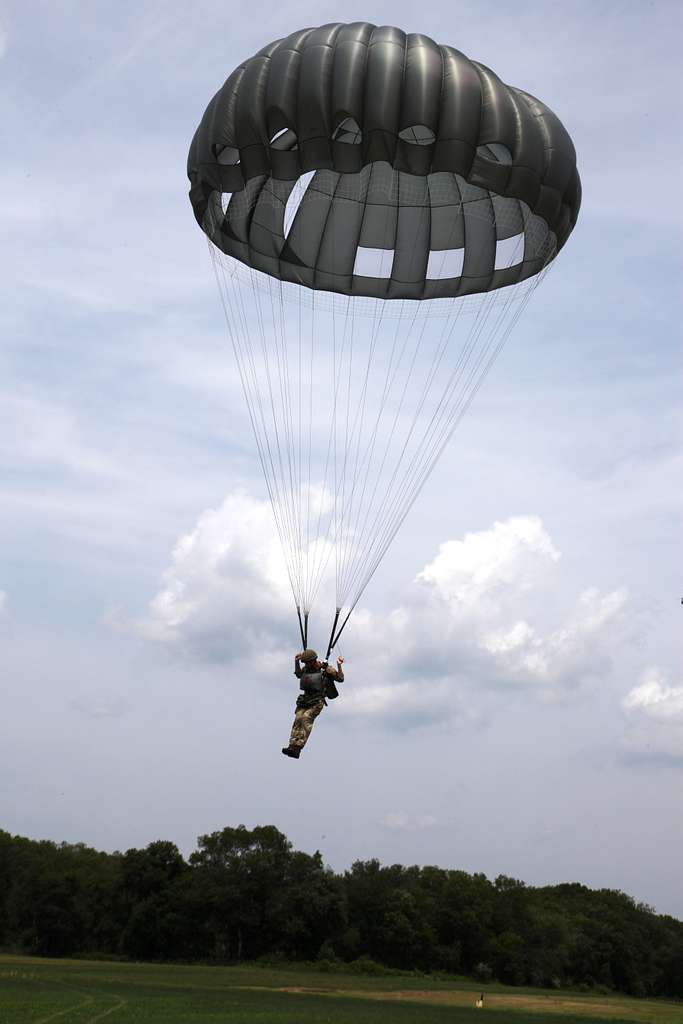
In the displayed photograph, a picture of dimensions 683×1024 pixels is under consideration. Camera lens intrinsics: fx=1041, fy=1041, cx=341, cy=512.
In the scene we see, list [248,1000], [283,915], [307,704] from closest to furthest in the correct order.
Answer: [307,704] → [248,1000] → [283,915]

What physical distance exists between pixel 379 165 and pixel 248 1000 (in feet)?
72.9

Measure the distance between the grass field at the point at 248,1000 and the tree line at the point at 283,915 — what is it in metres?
9.35

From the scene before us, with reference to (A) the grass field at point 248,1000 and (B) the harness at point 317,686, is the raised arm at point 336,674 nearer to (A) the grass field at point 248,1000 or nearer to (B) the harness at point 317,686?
(B) the harness at point 317,686

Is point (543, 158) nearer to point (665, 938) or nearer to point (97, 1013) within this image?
point (97, 1013)

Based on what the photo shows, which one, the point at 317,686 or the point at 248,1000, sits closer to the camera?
the point at 317,686

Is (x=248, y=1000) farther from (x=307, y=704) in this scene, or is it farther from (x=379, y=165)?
(x=379, y=165)

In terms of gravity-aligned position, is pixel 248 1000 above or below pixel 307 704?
below

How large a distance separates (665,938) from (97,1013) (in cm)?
6795

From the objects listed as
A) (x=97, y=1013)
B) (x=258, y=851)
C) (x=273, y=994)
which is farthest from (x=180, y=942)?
(x=97, y=1013)

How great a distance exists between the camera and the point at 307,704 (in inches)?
696

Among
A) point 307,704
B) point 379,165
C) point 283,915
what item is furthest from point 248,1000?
point 283,915

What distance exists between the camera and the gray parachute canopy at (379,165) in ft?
60.5

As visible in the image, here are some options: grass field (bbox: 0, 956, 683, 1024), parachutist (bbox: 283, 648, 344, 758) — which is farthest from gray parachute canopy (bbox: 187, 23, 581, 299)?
grass field (bbox: 0, 956, 683, 1024)

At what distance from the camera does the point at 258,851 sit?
5912cm
